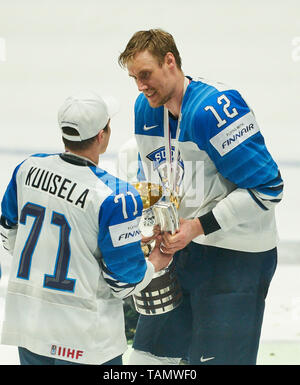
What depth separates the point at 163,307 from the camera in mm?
2221

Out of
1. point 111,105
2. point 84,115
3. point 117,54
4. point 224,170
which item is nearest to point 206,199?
point 224,170

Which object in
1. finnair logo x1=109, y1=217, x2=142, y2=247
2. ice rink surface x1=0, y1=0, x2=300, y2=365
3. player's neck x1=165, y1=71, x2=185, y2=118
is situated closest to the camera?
finnair logo x1=109, y1=217, x2=142, y2=247

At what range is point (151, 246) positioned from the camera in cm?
215

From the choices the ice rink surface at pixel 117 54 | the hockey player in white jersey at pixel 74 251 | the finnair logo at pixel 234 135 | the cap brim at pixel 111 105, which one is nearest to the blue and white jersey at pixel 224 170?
the finnair logo at pixel 234 135

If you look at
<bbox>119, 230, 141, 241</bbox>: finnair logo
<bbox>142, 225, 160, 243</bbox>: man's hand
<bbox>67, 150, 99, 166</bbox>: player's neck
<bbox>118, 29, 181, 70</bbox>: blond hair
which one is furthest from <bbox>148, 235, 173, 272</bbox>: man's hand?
<bbox>118, 29, 181, 70</bbox>: blond hair

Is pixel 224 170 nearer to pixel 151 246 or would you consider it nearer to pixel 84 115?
pixel 151 246

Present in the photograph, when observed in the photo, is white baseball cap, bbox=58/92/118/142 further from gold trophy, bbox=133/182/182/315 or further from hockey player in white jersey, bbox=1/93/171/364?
gold trophy, bbox=133/182/182/315

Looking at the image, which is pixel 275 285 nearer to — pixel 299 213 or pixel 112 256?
pixel 299 213

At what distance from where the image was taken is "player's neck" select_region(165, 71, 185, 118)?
2.22 metres

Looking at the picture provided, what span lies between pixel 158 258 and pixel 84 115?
518 millimetres

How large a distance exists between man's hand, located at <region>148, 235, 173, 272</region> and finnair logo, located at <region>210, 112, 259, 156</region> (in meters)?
0.32

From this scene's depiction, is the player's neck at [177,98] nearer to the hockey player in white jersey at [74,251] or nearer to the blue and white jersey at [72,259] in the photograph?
the hockey player in white jersey at [74,251]
